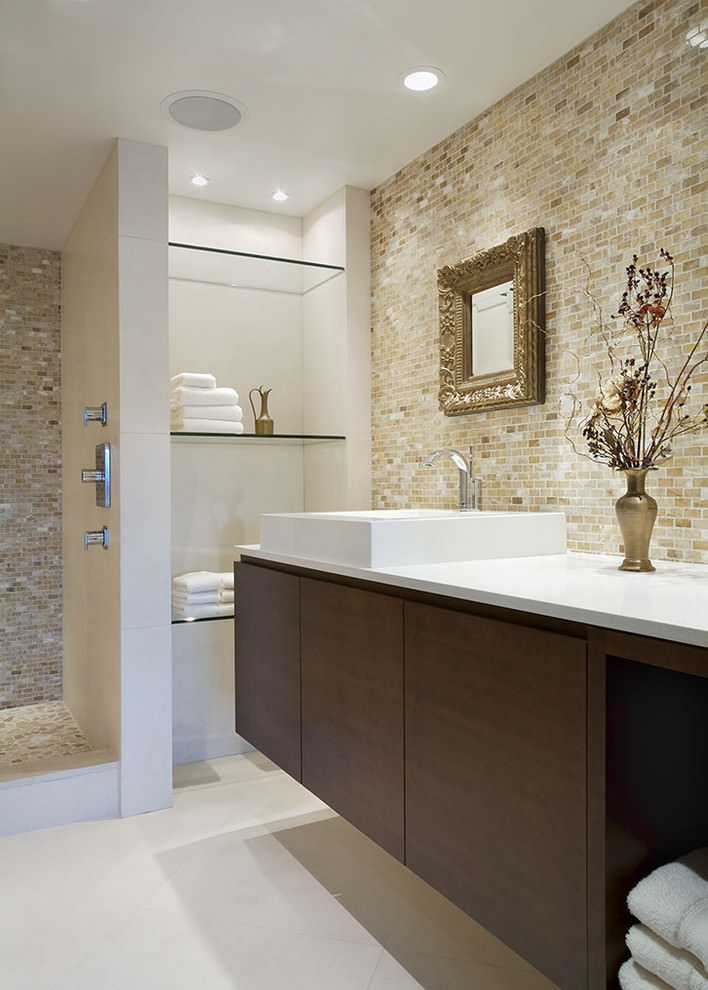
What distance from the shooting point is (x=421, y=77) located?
7.43 feet

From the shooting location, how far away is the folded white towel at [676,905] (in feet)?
3.66

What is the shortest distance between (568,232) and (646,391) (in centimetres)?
56

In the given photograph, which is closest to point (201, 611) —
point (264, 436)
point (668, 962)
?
point (264, 436)

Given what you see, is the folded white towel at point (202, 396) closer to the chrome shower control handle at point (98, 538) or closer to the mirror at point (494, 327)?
the chrome shower control handle at point (98, 538)

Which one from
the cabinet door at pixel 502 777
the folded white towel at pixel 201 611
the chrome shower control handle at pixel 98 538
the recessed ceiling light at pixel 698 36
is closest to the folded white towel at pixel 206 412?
the chrome shower control handle at pixel 98 538

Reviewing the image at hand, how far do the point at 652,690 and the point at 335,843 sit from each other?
1497 mm

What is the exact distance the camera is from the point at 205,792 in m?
2.79

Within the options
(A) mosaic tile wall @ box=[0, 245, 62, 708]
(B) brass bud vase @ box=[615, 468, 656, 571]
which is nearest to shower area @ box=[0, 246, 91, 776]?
(A) mosaic tile wall @ box=[0, 245, 62, 708]

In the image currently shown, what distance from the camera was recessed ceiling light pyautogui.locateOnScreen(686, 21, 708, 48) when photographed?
172 centimetres

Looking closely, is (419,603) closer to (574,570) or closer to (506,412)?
(574,570)

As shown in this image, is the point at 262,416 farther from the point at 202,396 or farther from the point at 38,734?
the point at 38,734

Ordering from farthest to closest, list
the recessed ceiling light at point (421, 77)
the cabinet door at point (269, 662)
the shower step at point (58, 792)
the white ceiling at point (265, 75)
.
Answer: the shower step at point (58, 792)
the recessed ceiling light at point (421, 77)
the cabinet door at point (269, 662)
the white ceiling at point (265, 75)

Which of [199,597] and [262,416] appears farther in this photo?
[262,416]

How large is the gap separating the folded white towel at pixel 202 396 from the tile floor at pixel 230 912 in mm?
1431
